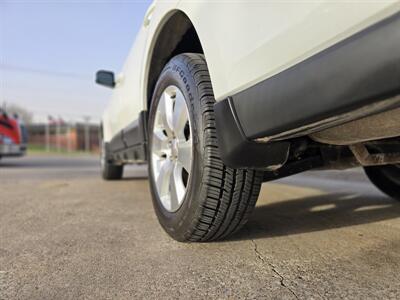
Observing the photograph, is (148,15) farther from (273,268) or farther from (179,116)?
(273,268)

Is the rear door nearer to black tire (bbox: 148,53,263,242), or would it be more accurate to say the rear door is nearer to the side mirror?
black tire (bbox: 148,53,263,242)

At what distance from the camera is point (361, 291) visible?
1.19m

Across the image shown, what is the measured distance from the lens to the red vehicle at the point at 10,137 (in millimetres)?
9141

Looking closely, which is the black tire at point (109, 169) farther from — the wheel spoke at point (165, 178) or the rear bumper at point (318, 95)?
the rear bumper at point (318, 95)

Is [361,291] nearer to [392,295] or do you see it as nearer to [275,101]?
[392,295]

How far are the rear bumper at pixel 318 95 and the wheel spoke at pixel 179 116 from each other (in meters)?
0.37

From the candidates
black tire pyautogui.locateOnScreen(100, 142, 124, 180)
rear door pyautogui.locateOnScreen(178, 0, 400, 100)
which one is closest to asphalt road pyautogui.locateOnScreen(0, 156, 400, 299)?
rear door pyautogui.locateOnScreen(178, 0, 400, 100)

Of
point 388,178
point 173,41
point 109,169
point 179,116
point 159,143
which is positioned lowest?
point 388,178

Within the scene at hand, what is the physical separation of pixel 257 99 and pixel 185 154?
596mm

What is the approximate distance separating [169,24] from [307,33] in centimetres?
123

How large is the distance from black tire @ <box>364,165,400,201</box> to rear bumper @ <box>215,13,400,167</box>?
5.38 feet

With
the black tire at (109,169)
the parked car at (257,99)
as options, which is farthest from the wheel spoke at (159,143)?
the black tire at (109,169)

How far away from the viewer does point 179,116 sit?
1.79m

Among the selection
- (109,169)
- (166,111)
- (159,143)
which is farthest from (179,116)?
(109,169)
